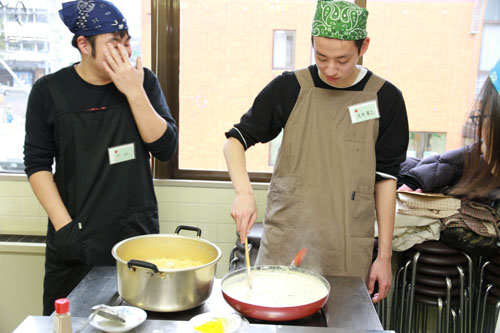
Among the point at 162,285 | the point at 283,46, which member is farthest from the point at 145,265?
the point at 283,46

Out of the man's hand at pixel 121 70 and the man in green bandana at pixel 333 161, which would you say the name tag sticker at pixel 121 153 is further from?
the man in green bandana at pixel 333 161

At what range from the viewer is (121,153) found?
1911mm

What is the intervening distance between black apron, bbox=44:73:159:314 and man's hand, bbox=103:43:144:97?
107 mm

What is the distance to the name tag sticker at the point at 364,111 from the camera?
1.76 meters

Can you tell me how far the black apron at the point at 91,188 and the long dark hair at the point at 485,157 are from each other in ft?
4.61

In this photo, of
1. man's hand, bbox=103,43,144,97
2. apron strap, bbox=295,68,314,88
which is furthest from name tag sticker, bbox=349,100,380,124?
man's hand, bbox=103,43,144,97

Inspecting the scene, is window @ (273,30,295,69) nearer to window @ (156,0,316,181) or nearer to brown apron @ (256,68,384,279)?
window @ (156,0,316,181)

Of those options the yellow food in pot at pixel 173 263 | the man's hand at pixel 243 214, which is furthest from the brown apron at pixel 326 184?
the yellow food in pot at pixel 173 263

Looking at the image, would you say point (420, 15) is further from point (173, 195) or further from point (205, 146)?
point (173, 195)

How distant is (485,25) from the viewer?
3.03 meters

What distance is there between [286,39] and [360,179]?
1.56 m

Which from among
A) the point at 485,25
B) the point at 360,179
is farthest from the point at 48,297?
the point at 485,25

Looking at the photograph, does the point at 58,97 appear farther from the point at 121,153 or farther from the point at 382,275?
the point at 382,275

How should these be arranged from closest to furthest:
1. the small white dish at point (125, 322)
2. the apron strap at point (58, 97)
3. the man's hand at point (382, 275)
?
the small white dish at point (125, 322), the man's hand at point (382, 275), the apron strap at point (58, 97)
